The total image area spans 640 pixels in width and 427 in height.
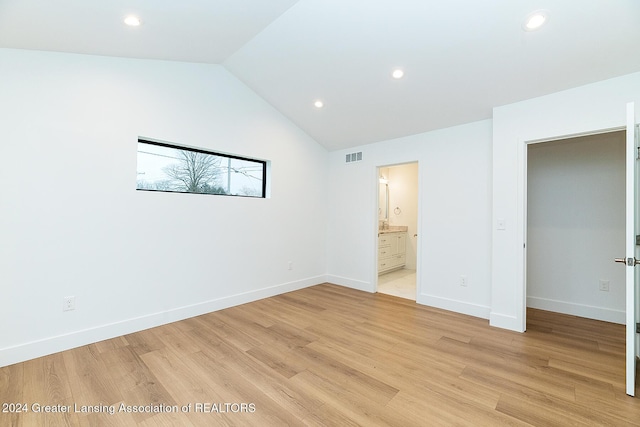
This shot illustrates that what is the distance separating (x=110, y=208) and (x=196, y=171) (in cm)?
105

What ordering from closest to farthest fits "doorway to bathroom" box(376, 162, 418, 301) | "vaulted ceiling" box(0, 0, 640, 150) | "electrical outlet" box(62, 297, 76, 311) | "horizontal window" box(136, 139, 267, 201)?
"vaulted ceiling" box(0, 0, 640, 150) < "electrical outlet" box(62, 297, 76, 311) < "horizontal window" box(136, 139, 267, 201) < "doorway to bathroom" box(376, 162, 418, 301)

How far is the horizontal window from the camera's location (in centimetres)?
308

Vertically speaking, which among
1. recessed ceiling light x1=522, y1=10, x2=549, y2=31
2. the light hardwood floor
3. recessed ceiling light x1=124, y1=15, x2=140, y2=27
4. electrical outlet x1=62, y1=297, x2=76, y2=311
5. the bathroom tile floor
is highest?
recessed ceiling light x1=124, y1=15, x2=140, y2=27

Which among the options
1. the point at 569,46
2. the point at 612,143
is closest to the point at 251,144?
the point at 569,46

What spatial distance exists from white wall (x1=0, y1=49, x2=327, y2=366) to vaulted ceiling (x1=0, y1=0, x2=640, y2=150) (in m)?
0.29

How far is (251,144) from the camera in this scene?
3.92 m

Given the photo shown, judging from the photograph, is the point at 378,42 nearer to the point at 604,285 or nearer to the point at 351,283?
the point at 351,283

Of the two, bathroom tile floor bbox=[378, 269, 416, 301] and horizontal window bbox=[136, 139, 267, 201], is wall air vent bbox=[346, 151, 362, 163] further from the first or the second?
bathroom tile floor bbox=[378, 269, 416, 301]

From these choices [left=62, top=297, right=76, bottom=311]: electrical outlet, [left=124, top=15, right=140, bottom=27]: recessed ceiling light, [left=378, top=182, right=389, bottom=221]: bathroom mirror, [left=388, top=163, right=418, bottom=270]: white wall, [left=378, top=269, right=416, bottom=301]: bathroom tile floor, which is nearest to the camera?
[left=124, top=15, right=140, bottom=27]: recessed ceiling light

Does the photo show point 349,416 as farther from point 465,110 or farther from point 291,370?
point 465,110

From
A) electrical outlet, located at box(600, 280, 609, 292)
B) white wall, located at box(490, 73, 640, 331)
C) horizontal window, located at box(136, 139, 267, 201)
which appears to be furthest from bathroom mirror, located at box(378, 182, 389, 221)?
electrical outlet, located at box(600, 280, 609, 292)

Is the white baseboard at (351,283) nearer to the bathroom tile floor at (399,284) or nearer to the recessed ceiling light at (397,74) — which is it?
the bathroom tile floor at (399,284)

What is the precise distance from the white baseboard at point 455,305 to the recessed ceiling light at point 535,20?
293cm

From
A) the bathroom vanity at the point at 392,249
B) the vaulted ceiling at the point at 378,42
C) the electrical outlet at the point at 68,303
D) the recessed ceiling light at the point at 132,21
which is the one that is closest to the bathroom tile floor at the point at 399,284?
the bathroom vanity at the point at 392,249
